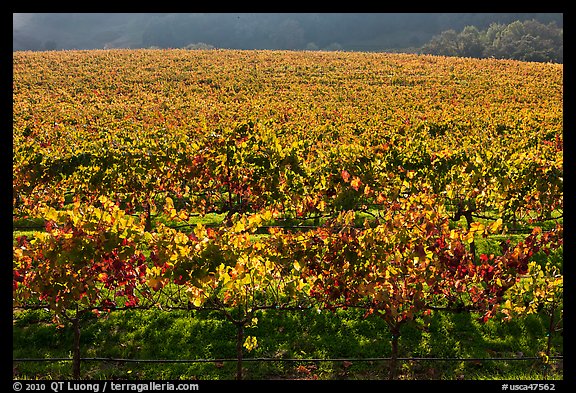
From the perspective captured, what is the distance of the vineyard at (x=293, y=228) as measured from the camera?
7270 mm

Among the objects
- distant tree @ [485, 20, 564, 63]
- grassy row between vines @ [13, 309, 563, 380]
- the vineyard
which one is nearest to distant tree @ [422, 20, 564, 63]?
distant tree @ [485, 20, 564, 63]

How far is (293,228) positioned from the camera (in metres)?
15.1

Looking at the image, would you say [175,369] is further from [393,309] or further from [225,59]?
[225,59]

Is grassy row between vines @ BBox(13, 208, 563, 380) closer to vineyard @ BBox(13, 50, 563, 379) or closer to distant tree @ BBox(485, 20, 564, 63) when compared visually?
vineyard @ BBox(13, 50, 563, 379)

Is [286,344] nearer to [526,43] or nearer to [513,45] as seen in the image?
[526,43]

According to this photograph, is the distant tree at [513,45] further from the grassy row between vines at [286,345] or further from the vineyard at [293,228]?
Answer: the grassy row between vines at [286,345]

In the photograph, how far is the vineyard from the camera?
7270 mm

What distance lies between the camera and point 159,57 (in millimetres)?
63281

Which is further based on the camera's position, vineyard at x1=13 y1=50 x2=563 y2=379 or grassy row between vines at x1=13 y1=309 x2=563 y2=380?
grassy row between vines at x1=13 y1=309 x2=563 y2=380

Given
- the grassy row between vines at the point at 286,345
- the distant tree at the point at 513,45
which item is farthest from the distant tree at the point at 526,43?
the grassy row between vines at the point at 286,345

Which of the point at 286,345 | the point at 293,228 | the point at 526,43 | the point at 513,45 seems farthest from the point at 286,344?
the point at 513,45
